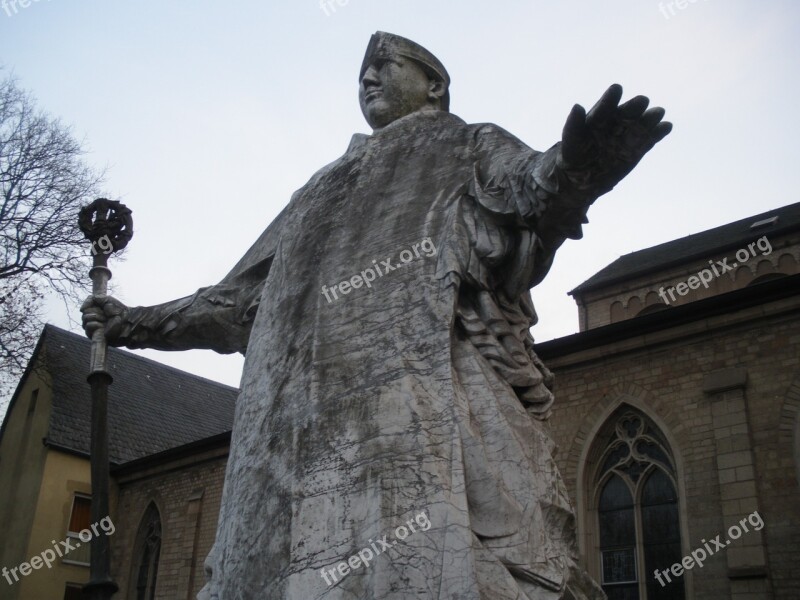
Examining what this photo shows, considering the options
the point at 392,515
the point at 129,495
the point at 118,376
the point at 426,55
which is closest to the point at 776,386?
the point at 426,55

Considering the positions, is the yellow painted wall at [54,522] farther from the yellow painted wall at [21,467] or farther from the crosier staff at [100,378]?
the crosier staff at [100,378]

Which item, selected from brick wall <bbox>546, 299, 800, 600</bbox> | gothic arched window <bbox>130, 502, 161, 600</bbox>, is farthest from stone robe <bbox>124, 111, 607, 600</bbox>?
gothic arched window <bbox>130, 502, 161, 600</bbox>

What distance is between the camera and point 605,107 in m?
2.76

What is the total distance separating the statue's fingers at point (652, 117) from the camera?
2750mm

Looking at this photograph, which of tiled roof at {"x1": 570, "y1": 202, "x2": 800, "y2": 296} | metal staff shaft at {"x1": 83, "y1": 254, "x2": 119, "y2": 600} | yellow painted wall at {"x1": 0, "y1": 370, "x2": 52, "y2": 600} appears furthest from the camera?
tiled roof at {"x1": 570, "y1": 202, "x2": 800, "y2": 296}

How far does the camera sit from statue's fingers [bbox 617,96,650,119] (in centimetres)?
273

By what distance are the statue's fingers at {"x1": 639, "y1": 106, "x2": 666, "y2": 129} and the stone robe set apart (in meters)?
0.27

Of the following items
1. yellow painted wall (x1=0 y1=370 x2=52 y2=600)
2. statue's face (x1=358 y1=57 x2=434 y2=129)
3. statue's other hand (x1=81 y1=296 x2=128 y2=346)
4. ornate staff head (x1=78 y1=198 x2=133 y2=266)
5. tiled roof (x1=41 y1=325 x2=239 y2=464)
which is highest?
tiled roof (x1=41 y1=325 x2=239 y2=464)

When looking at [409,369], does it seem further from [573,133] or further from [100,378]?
[100,378]

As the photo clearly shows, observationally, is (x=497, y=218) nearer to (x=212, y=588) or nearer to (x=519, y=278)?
(x=519, y=278)

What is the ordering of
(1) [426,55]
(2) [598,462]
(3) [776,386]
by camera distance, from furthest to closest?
(2) [598,462]
(3) [776,386]
(1) [426,55]

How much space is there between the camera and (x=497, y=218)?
10.8ft

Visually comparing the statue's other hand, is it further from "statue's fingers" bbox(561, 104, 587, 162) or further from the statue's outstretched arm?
"statue's fingers" bbox(561, 104, 587, 162)

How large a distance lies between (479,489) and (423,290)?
2.34ft
